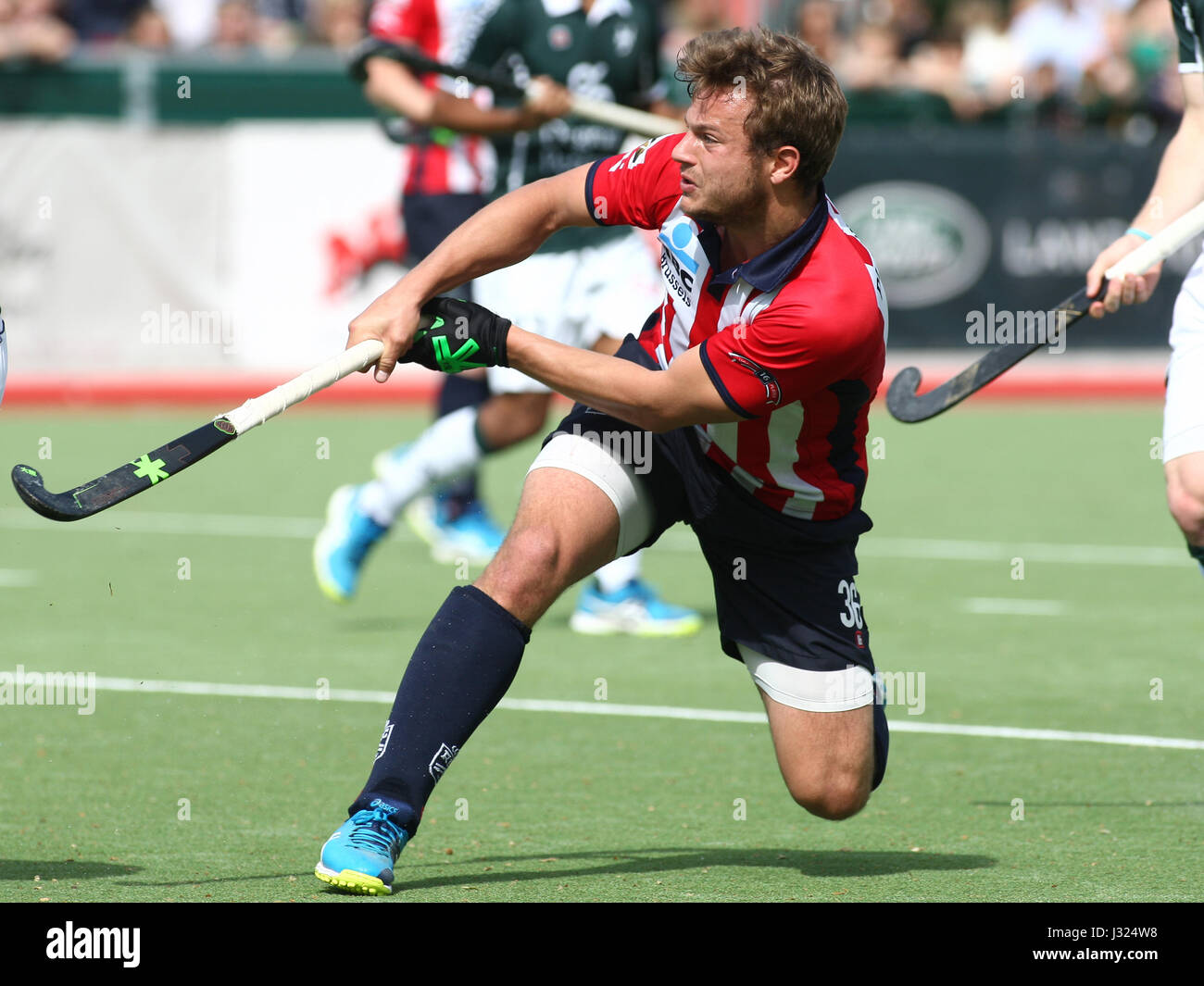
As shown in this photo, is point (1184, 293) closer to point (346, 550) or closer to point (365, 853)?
point (365, 853)

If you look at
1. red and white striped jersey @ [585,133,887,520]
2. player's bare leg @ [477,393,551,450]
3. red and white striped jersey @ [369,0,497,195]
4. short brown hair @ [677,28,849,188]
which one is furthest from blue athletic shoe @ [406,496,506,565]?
short brown hair @ [677,28,849,188]

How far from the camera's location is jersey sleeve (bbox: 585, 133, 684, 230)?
4.00 m

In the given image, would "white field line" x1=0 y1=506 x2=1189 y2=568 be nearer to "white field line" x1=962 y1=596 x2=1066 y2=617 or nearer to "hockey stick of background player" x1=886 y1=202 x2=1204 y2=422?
"white field line" x1=962 y1=596 x2=1066 y2=617

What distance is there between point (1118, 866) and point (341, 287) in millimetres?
9701

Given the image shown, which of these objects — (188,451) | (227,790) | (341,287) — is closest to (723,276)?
(188,451)

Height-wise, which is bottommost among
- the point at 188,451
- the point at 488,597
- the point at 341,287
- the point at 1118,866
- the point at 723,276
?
the point at 1118,866

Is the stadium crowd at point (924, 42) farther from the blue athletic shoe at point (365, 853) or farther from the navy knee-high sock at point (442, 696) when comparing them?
the blue athletic shoe at point (365, 853)

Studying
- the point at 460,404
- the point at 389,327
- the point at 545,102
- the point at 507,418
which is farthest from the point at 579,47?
the point at 389,327

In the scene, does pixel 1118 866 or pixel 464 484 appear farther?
pixel 464 484

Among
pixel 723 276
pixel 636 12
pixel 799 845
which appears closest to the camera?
pixel 723 276

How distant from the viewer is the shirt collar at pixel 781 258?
12.2ft

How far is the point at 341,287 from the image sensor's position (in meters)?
13.1

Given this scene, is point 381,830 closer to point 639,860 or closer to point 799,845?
point 639,860

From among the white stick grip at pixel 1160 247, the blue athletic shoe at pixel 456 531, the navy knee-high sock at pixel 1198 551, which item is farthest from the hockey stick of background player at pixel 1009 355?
the blue athletic shoe at pixel 456 531
